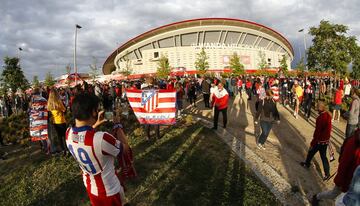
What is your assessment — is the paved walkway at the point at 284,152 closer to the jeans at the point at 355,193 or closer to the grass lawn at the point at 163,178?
the grass lawn at the point at 163,178

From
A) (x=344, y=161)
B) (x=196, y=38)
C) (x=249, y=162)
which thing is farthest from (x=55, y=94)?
(x=196, y=38)

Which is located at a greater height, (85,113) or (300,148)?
(85,113)

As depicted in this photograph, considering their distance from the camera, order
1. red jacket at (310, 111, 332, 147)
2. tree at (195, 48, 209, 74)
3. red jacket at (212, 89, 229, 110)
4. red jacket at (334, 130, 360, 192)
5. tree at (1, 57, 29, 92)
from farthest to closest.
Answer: tree at (195, 48, 209, 74), tree at (1, 57, 29, 92), red jacket at (212, 89, 229, 110), red jacket at (310, 111, 332, 147), red jacket at (334, 130, 360, 192)

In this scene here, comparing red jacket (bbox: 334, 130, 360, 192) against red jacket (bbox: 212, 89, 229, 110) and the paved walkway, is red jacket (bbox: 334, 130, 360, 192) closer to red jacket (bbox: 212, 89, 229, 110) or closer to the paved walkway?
the paved walkway

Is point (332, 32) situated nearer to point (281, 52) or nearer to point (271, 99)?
point (271, 99)

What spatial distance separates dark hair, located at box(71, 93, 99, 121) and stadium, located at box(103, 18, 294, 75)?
61.1 meters

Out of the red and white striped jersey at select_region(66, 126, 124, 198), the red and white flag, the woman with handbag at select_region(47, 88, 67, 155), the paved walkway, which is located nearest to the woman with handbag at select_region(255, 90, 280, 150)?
the paved walkway

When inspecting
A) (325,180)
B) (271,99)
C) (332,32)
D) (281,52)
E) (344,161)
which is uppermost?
(281,52)

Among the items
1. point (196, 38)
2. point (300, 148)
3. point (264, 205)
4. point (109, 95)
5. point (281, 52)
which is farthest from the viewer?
point (281, 52)

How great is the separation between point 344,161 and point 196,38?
71.0 m

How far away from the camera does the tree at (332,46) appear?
1656cm

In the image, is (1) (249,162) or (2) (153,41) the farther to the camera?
(2) (153,41)

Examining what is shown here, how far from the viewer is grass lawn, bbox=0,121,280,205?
4918mm

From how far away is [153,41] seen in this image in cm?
7531
